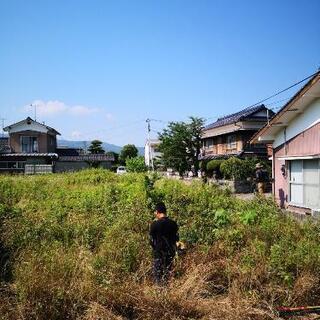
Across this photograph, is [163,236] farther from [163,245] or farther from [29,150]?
[29,150]

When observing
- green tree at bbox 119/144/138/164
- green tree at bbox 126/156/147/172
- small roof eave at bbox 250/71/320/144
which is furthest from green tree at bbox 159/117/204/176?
green tree at bbox 119/144/138/164

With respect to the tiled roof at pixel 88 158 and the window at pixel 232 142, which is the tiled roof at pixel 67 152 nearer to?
the tiled roof at pixel 88 158

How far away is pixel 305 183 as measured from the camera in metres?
13.2

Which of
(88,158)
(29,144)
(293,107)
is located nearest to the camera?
(293,107)

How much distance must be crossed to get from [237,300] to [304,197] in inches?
343

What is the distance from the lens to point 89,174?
2219 cm

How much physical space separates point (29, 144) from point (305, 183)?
108 ft

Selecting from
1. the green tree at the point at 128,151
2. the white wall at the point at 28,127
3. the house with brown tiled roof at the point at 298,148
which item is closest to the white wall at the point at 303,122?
the house with brown tiled roof at the point at 298,148

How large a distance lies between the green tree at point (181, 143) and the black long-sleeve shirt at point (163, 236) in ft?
89.4

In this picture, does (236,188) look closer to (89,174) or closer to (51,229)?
(89,174)

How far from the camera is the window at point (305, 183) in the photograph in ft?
41.4

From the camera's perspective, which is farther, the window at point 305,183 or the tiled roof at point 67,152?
the tiled roof at point 67,152

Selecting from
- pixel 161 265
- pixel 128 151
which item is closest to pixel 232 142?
pixel 161 265

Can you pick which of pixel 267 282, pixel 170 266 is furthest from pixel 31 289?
pixel 267 282
